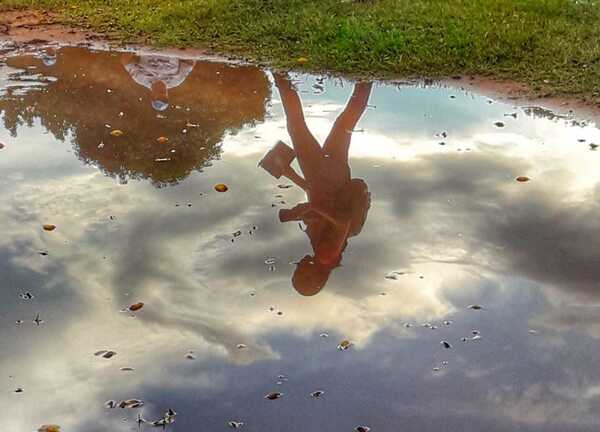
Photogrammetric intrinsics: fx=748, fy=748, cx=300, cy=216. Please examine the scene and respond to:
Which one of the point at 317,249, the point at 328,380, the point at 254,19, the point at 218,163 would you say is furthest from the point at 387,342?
the point at 254,19

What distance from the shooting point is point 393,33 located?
984 cm

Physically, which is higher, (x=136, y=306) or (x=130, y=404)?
(x=136, y=306)

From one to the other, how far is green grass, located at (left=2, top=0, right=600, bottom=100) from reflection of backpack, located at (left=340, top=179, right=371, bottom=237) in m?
3.14

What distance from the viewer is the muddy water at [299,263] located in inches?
159

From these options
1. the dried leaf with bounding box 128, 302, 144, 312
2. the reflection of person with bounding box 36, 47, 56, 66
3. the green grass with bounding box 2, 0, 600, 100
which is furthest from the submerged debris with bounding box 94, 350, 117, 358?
the reflection of person with bounding box 36, 47, 56, 66

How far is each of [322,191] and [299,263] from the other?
1124 millimetres

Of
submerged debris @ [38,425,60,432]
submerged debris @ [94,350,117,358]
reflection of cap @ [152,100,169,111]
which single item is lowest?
submerged debris @ [38,425,60,432]

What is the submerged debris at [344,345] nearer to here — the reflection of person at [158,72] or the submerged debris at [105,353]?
the submerged debris at [105,353]

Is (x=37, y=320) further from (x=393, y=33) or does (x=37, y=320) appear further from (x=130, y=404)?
(x=393, y=33)

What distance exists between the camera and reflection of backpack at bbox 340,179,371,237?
5711 millimetres

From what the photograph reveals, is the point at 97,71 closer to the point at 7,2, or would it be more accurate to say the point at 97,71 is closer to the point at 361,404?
the point at 7,2

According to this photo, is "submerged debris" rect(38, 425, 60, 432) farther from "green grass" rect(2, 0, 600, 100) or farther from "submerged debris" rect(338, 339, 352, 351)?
"green grass" rect(2, 0, 600, 100)

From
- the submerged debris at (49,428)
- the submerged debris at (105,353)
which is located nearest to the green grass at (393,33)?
the submerged debris at (105,353)

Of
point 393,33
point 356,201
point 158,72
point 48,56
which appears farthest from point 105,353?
point 393,33
